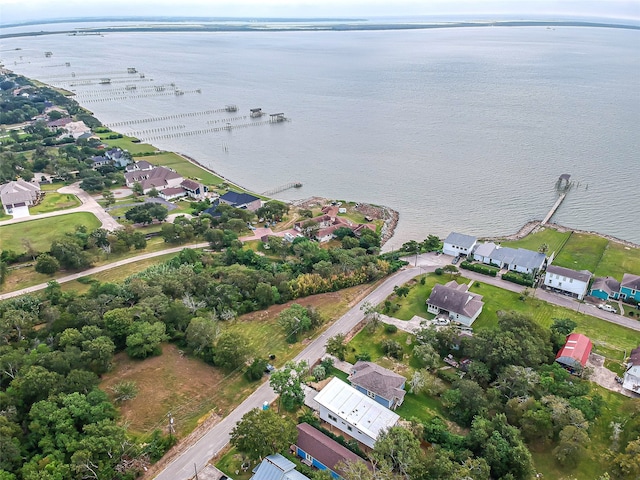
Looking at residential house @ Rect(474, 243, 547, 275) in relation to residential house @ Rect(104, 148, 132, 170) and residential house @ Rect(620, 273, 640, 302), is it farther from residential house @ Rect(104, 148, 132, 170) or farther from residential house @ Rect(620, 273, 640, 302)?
residential house @ Rect(104, 148, 132, 170)

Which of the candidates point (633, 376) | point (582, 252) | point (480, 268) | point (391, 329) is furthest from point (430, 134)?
point (633, 376)

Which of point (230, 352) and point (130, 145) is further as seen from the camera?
point (130, 145)

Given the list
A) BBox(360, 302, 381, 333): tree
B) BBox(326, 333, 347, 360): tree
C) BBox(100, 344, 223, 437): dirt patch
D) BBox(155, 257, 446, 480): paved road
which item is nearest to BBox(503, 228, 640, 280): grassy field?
BBox(155, 257, 446, 480): paved road

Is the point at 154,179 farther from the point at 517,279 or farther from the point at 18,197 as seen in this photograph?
the point at 517,279

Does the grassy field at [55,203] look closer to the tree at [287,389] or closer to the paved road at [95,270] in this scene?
the paved road at [95,270]

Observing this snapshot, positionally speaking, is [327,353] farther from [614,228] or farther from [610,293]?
[614,228]

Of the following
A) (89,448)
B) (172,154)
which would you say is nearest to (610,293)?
(89,448)
